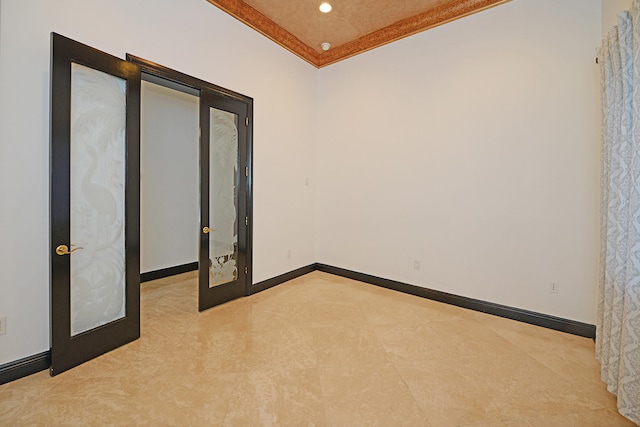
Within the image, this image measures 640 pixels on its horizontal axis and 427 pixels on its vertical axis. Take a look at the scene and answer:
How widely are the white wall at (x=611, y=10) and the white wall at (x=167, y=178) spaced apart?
4.49m

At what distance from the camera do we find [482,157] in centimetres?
325

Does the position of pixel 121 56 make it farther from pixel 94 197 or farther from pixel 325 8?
pixel 325 8

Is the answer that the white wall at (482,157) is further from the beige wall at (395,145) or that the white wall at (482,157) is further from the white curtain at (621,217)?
the white curtain at (621,217)

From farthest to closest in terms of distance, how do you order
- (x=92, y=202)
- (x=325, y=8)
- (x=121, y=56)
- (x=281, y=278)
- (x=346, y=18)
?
1. (x=281, y=278)
2. (x=346, y=18)
3. (x=325, y=8)
4. (x=121, y=56)
5. (x=92, y=202)

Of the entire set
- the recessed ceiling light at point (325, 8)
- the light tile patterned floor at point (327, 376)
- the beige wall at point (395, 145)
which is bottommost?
the light tile patterned floor at point (327, 376)

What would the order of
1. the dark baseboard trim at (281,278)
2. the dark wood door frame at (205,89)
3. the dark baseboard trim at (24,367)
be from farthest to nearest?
the dark baseboard trim at (281,278), the dark wood door frame at (205,89), the dark baseboard trim at (24,367)

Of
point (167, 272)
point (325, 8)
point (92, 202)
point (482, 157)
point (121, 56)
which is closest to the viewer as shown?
point (92, 202)

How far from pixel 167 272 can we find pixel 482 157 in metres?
4.67

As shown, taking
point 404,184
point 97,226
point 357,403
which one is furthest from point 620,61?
point 97,226

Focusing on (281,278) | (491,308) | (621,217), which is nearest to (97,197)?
(281,278)

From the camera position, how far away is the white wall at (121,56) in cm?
199

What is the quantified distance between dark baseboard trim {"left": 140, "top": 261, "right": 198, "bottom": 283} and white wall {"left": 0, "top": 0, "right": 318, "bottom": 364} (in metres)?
1.71

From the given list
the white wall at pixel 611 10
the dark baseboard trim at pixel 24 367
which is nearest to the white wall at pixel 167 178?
the dark baseboard trim at pixel 24 367

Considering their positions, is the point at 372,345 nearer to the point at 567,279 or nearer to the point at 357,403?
the point at 357,403
